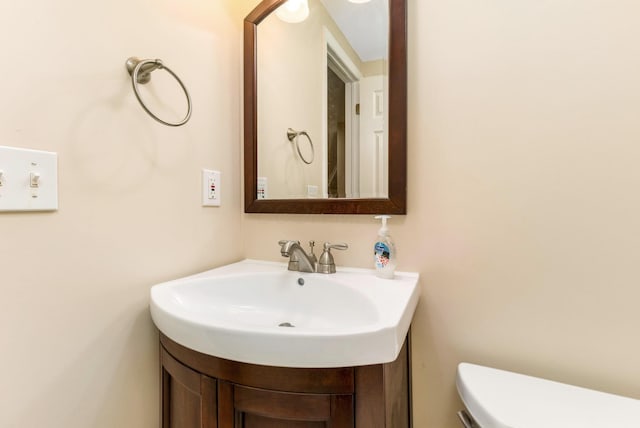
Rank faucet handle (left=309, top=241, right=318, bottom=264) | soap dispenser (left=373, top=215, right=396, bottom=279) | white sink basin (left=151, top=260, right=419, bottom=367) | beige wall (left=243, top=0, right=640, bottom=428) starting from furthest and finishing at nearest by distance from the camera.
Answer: faucet handle (left=309, top=241, right=318, bottom=264), soap dispenser (left=373, top=215, right=396, bottom=279), beige wall (left=243, top=0, right=640, bottom=428), white sink basin (left=151, top=260, right=419, bottom=367)

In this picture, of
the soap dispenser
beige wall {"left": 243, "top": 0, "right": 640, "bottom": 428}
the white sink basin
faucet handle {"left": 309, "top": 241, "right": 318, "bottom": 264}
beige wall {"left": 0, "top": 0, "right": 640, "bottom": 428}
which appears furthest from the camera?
faucet handle {"left": 309, "top": 241, "right": 318, "bottom": 264}

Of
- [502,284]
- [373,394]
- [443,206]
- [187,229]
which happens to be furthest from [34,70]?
[502,284]

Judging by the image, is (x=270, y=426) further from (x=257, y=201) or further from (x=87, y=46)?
(x=87, y=46)

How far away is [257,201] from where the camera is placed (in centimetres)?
112

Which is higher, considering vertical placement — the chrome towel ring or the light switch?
the chrome towel ring

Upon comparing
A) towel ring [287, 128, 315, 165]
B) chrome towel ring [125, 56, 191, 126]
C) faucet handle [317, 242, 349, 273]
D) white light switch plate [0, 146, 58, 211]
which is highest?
chrome towel ring [125, 56, 191, 126]

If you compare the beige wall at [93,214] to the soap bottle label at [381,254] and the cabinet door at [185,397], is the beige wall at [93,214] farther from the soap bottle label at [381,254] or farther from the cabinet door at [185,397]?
the soap bottle label at [381,254]

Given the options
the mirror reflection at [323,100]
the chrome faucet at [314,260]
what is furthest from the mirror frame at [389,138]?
the chrome faucet at [314,260]

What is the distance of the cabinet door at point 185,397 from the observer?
22.8 inches

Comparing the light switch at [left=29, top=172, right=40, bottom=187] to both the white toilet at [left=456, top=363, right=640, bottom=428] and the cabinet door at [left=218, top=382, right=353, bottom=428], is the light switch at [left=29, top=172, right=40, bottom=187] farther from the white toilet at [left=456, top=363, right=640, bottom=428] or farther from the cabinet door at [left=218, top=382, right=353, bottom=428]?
the white toilet at [left=456, top=363, right=640, bottom=428]

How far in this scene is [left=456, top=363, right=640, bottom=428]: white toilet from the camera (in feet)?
1.88

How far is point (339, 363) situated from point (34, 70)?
819mm

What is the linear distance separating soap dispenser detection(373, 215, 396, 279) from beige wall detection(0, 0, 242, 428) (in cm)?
60

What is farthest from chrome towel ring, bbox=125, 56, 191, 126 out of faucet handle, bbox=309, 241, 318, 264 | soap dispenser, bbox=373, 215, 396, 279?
soap dispenser, bbox=373, 215, 396, 279
